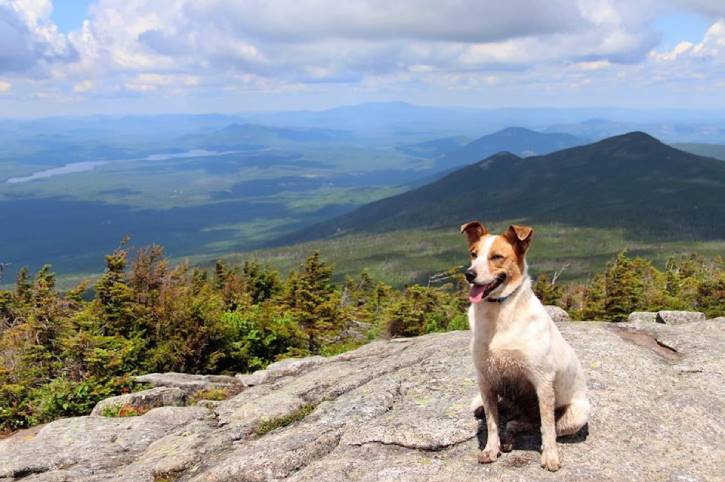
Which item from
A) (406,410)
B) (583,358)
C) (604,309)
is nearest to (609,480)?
(406,410)

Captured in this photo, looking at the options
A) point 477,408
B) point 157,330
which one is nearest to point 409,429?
point 477,408

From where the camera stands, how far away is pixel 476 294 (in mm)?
6598

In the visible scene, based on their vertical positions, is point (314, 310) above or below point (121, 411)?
below

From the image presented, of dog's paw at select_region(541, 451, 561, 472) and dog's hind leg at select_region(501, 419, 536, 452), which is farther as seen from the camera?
dog's hind leg at select_region(501, 419, 536, 452)

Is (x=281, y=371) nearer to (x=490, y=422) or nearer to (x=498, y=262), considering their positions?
(x=490, y=422)

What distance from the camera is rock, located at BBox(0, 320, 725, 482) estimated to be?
7602mm

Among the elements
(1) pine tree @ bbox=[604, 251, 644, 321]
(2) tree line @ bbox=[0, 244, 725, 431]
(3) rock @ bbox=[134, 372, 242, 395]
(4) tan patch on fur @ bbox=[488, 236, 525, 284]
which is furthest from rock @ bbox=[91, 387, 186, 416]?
(1) pine tree @ bbox=[604, 251, 644, 321]

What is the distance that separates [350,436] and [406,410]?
1.19 meters

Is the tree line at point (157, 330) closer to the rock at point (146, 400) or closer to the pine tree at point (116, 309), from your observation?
the pine tree at point (116, 309)

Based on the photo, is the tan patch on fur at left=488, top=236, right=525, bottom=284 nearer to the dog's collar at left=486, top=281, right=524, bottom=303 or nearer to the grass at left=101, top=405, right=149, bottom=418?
the dog's collar at left=486, top=281, right=524, bottom=303

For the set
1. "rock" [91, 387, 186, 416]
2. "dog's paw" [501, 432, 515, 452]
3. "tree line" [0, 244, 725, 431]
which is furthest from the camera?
"tree line" [0, 244, 725, 431]

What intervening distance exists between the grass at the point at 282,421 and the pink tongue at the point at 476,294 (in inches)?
214

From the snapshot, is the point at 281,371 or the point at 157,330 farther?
the point at 157,330

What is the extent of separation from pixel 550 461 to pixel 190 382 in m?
11.6
